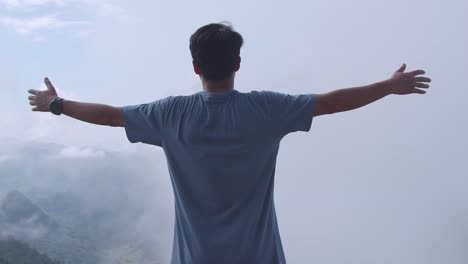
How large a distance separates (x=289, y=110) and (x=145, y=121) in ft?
2.82

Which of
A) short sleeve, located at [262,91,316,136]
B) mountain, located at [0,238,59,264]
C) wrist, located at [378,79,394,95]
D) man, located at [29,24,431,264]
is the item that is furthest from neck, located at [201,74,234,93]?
mountain, located at [0,238,59,264]

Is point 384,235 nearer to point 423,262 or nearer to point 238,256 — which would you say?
point 423,262

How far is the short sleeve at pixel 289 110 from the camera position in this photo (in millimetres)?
2736

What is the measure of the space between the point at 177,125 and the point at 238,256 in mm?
838

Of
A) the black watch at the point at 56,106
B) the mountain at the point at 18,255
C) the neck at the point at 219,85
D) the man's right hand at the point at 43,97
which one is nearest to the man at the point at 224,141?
the neck at the point at 219,85

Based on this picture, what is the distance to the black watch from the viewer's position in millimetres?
3082

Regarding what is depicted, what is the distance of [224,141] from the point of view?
2729mm

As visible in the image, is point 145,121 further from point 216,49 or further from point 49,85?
point 49,85

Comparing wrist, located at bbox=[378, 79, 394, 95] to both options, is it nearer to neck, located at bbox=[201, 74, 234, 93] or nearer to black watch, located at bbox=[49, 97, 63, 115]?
neck, located at bbox=[201, 74, 234, 93]

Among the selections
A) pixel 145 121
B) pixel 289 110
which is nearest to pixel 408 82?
pixel 289 110

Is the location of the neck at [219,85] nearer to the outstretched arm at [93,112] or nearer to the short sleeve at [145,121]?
the short sleeve at [145,121]

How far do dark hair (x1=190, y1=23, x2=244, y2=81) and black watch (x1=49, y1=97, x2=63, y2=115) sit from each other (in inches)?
37.9

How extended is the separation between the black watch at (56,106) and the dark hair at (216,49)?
96 centimetres

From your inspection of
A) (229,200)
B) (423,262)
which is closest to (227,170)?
(229,200)
